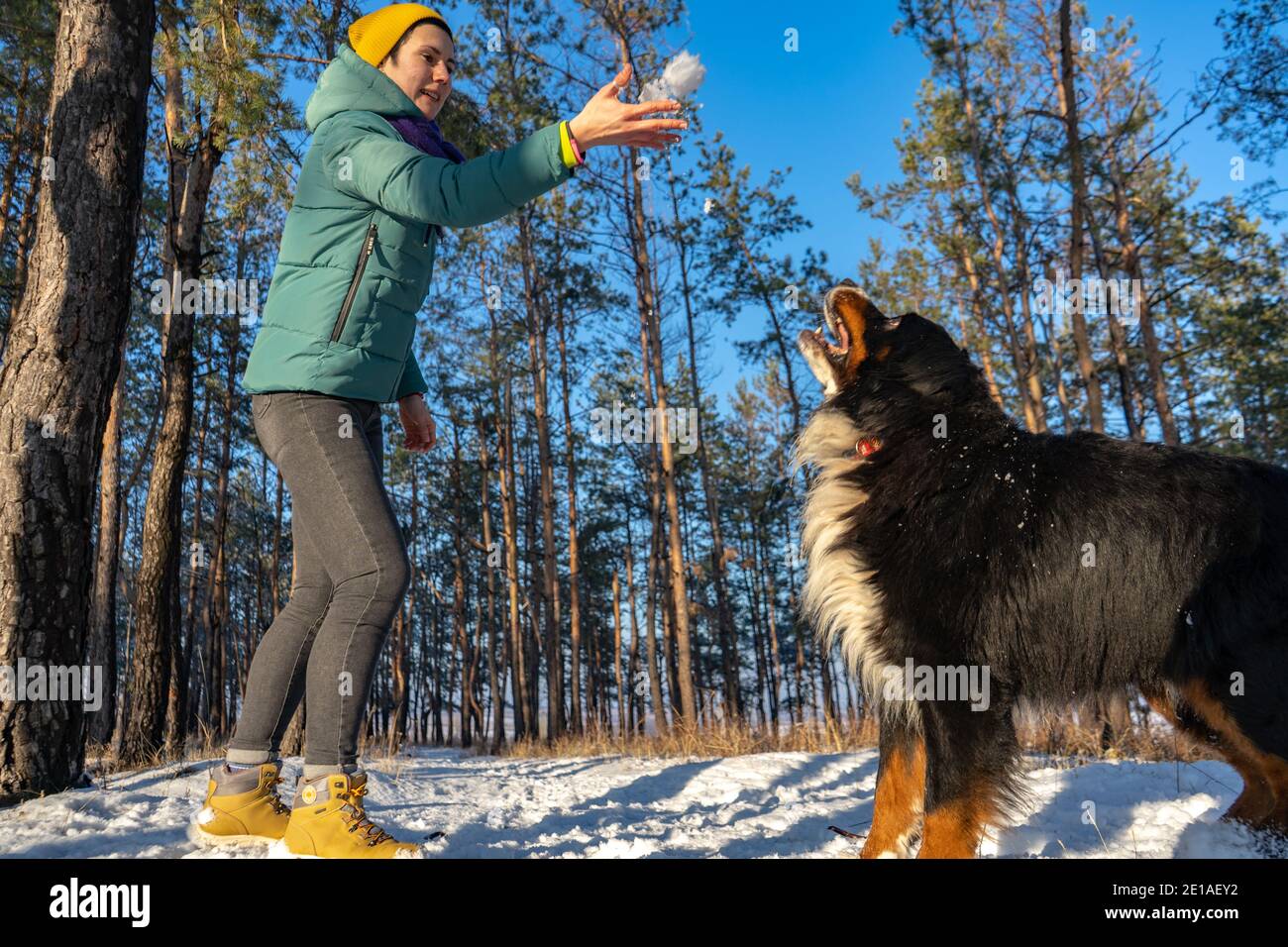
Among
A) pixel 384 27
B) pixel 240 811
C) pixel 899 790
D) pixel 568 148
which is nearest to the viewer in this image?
pixel 568 148

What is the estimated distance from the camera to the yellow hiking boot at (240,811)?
2352 millimetres

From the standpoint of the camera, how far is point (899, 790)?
2.75 metres

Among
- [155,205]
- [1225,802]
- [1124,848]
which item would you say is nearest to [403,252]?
[1124,848]

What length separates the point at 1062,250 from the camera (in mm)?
15352

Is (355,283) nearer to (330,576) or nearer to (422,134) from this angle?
(422,134)

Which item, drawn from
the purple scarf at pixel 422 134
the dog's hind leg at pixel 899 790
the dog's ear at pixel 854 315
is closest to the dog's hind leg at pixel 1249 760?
the dog's hind leg at pixel 899 790

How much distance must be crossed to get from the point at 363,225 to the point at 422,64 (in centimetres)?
67

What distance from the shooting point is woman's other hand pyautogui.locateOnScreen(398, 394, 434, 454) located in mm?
2936

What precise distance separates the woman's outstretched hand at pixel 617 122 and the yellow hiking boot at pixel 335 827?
77.3 inches

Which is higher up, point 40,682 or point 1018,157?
point 1018,157

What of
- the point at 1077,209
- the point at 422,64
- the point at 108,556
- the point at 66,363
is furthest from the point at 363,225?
the point at 1077,209

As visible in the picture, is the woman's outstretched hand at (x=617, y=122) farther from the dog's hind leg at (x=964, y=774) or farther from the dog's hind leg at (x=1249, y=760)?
the dog's hind leg at (x=1249, y=760)

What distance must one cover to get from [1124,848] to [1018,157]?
550 inches
